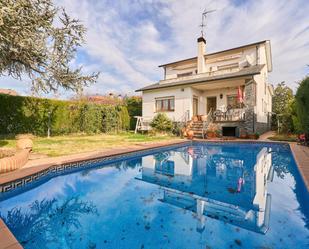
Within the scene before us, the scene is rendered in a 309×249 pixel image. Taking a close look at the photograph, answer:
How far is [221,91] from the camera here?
18438 millimetres

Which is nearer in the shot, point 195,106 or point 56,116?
point 56,116

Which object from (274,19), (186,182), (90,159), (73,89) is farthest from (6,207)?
(274,19)

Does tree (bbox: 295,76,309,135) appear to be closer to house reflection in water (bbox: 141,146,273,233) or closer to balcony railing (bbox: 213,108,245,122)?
house reflection in water (bbox: 141,146,273,233)

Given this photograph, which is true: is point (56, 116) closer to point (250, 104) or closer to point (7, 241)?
point (7, 241)

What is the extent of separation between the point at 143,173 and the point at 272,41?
21914 mm

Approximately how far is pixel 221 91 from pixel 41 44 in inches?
605

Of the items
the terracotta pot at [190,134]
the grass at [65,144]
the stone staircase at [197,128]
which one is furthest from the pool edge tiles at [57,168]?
the stone staircase at [197,128]

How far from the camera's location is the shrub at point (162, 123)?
17408 millimetres

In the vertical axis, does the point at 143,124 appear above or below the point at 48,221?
above

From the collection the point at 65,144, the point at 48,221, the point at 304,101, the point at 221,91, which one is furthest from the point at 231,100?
the point at 48,221

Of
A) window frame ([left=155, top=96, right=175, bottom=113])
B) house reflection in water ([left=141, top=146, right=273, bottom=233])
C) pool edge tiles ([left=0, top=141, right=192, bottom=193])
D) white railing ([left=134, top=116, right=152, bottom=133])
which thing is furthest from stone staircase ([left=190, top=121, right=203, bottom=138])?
pool edge tiles ([left=0, top=141, right=192, bottom=193])

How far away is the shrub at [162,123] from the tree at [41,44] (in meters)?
7.05

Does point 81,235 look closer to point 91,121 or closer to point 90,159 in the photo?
point 90,159

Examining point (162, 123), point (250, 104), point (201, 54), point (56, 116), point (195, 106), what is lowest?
point (162, 123)
